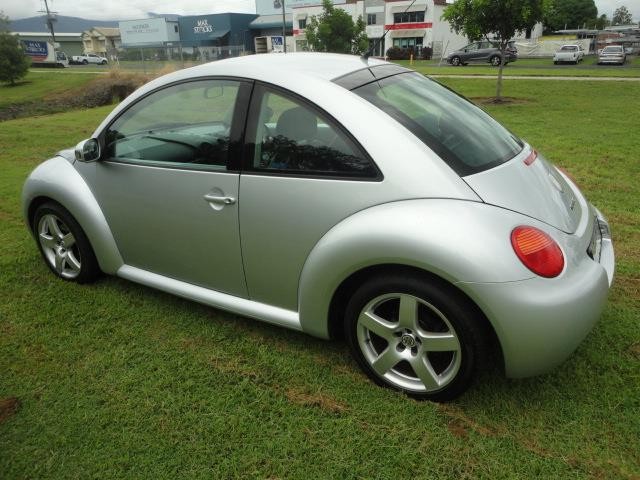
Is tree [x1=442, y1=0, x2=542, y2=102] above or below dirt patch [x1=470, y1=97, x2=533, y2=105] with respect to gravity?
above

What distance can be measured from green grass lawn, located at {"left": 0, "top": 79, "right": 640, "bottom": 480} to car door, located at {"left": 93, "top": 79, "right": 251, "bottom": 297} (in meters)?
0.42

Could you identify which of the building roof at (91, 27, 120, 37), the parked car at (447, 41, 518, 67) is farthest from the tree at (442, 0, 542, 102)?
the building roof at (91, 27, 120, 37)

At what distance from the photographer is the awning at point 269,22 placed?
66.9 meters

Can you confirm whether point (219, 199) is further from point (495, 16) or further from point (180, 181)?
point (495, 16)

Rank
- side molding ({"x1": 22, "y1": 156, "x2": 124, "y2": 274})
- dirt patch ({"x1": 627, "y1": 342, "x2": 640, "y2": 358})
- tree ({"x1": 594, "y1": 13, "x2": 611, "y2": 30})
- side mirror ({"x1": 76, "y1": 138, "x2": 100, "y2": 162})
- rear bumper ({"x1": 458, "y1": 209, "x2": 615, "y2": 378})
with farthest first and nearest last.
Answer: tree ({"x1": 594, "y1": 13, "x2": 611, "y2": 30}) < side molding ({"x1": 22, "y1": 156, "x2": 124, "y2": 274}) < side mirror ({"x1": 76, "y1": 138, "x2": 100, "y2": 162}) < dirt patch ({"x1": 627, "y1": 342, "x2": 640, "y2": 358}) < rear bumper ({"x1": 458, "y1": 209, "x2": 615, "y2": 378})

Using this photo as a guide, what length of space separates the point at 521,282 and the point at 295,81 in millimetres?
1427

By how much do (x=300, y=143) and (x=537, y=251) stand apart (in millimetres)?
1198

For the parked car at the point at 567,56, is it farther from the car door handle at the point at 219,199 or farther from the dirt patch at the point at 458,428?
the dirt patch at the point at 458,428

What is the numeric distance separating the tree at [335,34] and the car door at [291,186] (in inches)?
774

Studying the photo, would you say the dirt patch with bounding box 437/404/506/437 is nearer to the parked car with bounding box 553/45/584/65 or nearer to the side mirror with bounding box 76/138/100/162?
the side mirror with bounding box 76/138/100/162

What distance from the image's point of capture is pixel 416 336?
2.28m

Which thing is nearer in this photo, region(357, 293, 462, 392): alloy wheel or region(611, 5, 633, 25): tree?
region(357, 293, 462, 392): alloy wheel

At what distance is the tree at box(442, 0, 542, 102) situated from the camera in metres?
11.4

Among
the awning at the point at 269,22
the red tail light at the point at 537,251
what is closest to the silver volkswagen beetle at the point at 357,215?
the red tail light at the point at 537,251
